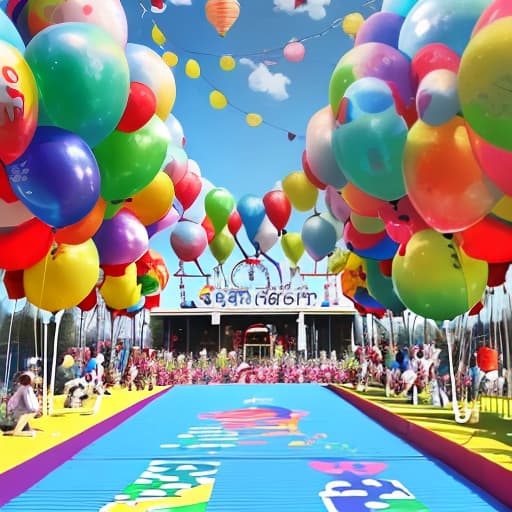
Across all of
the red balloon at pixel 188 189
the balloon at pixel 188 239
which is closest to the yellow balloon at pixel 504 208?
the red balloon at pixel 188 189

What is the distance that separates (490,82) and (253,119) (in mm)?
7487

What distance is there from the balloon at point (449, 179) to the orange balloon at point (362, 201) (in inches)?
48.0

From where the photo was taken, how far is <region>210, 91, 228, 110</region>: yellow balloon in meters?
9.83

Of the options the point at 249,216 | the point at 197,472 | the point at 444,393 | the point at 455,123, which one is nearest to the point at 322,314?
the point at 249,216

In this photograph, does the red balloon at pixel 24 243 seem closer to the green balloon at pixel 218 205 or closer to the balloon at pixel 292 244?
the green balloon at pixel 218 205

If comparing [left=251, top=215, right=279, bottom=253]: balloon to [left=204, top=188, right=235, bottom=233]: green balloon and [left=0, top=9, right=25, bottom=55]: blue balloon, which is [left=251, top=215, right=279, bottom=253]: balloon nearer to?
[left=204, top=188, right=235, bottom=233]: green balloon

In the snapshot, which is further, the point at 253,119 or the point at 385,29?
the point at 253,119

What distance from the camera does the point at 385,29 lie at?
Result: 4.83m

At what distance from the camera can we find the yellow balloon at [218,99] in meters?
9.83

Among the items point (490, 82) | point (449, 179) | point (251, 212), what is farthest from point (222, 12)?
point (251, 212)

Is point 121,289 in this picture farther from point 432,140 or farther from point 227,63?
point 432,140

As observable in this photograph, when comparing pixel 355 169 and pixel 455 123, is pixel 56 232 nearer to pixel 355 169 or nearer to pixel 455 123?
pixel 355 169

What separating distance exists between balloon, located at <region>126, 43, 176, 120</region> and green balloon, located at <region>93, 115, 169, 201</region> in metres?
0.38

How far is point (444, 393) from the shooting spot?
9.25 meters
